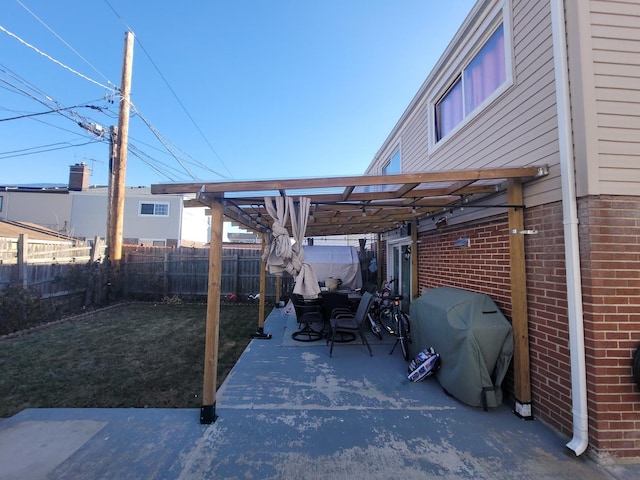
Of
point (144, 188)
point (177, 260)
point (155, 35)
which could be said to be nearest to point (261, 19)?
point (155, 35)

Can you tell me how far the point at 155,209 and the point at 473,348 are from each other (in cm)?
1914

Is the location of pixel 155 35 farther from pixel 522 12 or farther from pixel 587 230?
pixel 587 230

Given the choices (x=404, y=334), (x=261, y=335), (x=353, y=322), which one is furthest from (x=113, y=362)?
(x=404, y=334)

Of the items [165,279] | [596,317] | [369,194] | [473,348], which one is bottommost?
[473,348]

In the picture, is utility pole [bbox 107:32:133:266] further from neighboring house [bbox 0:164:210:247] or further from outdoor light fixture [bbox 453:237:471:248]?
outdoor light fixture [bbox 453:237:471:248]

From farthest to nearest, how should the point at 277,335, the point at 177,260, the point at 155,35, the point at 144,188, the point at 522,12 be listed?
1. the point at 144,188
2. the point at 177,260
3. the point at 155,35
4. the point at 277,335
5. the point at 522,12

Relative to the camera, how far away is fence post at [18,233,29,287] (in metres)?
6.50

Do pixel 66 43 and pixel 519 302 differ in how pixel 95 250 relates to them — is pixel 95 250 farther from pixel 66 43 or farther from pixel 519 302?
pixel 519 302

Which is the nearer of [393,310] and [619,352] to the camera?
[619,352]

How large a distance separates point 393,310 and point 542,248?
3965 millimetres

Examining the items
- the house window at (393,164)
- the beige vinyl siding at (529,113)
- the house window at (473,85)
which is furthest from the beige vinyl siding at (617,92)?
the house window at (393,164)

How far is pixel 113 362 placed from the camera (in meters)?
4.46

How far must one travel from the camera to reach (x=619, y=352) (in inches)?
92.7

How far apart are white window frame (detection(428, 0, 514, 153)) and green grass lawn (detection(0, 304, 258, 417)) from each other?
4.96 m
